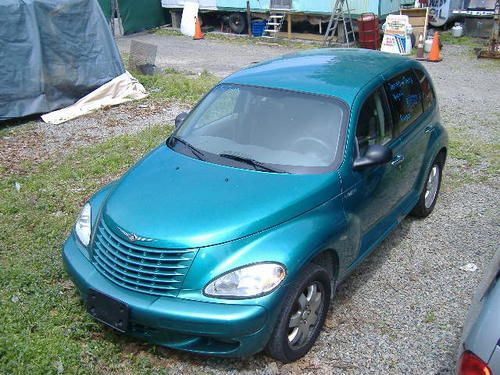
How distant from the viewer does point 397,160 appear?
425 cm

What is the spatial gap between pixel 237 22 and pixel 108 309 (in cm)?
1749

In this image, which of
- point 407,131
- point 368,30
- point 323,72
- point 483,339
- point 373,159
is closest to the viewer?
point 483,339

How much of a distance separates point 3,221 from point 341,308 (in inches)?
137

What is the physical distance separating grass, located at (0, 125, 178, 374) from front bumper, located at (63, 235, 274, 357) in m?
0.37

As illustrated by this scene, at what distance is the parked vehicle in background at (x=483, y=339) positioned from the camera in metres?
1.95

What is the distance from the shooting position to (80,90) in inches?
366

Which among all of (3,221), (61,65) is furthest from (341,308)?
(61,65)

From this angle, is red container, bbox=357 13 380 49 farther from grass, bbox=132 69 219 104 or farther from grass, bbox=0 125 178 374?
grass, bbox=0 125 178 374

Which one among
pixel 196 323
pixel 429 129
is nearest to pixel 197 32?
pixel 429 129

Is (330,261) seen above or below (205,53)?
below

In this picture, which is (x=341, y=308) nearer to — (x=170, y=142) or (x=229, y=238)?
(x=229, y=238)

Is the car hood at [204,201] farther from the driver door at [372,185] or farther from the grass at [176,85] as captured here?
the grass at [176,85]

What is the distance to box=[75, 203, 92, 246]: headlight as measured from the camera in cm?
360

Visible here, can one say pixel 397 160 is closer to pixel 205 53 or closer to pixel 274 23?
pixel 205 53
